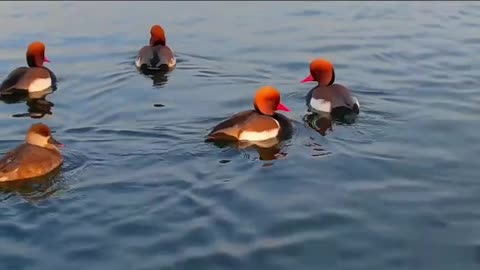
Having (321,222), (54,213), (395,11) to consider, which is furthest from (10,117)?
(395,11)

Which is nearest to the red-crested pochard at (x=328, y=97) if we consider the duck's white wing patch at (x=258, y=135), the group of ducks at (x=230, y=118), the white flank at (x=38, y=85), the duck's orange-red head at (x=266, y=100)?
the group of ducks at (x=230, y=118)

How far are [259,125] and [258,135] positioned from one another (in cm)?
12

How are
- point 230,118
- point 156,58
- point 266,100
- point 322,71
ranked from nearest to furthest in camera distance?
point 230,118
point 266,100
point 322,71
point 156,58

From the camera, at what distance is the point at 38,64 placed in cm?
1420

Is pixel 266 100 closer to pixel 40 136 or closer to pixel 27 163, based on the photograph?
pixel 40 136

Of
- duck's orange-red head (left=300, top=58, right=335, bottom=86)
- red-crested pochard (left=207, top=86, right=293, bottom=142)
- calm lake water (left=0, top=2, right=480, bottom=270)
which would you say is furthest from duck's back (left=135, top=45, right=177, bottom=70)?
red-crested pochard (left=207, top=86, right=293, bottom=142)

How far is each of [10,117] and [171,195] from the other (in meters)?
4.43

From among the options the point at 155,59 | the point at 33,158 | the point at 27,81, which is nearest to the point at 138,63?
the point at 155,59

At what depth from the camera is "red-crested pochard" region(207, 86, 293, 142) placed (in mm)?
10062

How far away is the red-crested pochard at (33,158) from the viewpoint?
8.82 m

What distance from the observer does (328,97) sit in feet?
37.4

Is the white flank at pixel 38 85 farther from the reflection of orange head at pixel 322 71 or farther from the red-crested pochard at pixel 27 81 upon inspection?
the reflection of orange head at pixel 322 71

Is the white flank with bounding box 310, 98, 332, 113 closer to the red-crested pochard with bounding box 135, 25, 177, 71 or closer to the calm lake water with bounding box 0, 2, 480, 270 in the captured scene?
the calm lake water with bounding box 0, 2, 480, 270

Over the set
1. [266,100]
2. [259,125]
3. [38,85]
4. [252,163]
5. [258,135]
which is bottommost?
[38,85]
